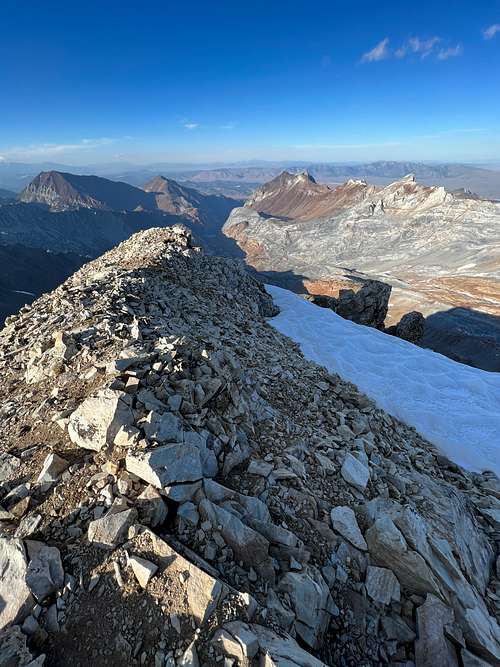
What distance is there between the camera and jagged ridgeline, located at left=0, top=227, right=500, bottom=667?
456 cm

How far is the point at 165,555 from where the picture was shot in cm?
508

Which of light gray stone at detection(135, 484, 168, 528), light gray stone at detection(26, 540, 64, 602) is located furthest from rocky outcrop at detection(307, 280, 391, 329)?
light gray stone at detection(26, 540, 64, 602)

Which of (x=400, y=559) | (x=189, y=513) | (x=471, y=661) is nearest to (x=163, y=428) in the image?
(x=189, y=513)

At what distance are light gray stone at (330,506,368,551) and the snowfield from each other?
31.3 ft

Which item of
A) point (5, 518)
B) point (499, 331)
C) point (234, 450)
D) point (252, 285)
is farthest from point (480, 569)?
point (499, 331)

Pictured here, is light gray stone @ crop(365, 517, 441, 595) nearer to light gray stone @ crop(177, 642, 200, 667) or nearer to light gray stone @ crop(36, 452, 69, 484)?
light gray stone @ crop(177, 642, 200, 667)

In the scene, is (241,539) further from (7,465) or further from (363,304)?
(363,304)

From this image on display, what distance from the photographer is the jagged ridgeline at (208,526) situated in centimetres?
456

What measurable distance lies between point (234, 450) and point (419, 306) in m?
79.4

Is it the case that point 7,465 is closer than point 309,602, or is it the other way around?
point 309,602

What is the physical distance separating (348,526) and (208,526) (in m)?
2.82

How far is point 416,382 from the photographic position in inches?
786

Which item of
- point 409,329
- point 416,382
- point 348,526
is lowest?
point 409,329

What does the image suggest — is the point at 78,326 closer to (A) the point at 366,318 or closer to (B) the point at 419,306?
(A) the point at 366,318
